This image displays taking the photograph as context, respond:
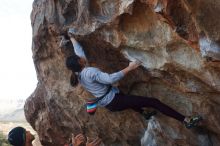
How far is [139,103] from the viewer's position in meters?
9.17

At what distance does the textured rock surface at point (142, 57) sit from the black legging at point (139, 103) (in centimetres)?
51

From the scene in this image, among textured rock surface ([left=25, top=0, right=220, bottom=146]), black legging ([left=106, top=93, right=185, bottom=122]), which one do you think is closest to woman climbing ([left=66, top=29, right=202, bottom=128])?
black legging ([left=106, top=93, right=185, bottom=122])

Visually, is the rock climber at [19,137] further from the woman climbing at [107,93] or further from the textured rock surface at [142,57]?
the textured rock surface at [142,57]

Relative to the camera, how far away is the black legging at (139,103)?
29.6 ft

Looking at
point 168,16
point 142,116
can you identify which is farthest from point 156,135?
point 168,16

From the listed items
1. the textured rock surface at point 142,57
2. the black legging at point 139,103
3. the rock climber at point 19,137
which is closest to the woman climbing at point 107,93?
the black legging at point 139,103

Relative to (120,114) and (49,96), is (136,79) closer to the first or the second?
(120,114)

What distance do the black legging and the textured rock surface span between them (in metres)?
0.51

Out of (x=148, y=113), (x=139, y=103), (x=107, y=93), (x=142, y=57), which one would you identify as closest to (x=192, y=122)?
(x=139, y=103)

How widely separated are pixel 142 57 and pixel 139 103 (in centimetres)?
102

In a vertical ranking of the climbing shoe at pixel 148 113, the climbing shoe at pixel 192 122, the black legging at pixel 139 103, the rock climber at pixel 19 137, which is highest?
the rock climber at pixel 19 137

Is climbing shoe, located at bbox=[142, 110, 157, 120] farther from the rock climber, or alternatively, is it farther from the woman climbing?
the rock climber

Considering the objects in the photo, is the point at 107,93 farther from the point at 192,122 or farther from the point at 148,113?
the point at 192,122

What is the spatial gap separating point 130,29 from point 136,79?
1.46 meters
